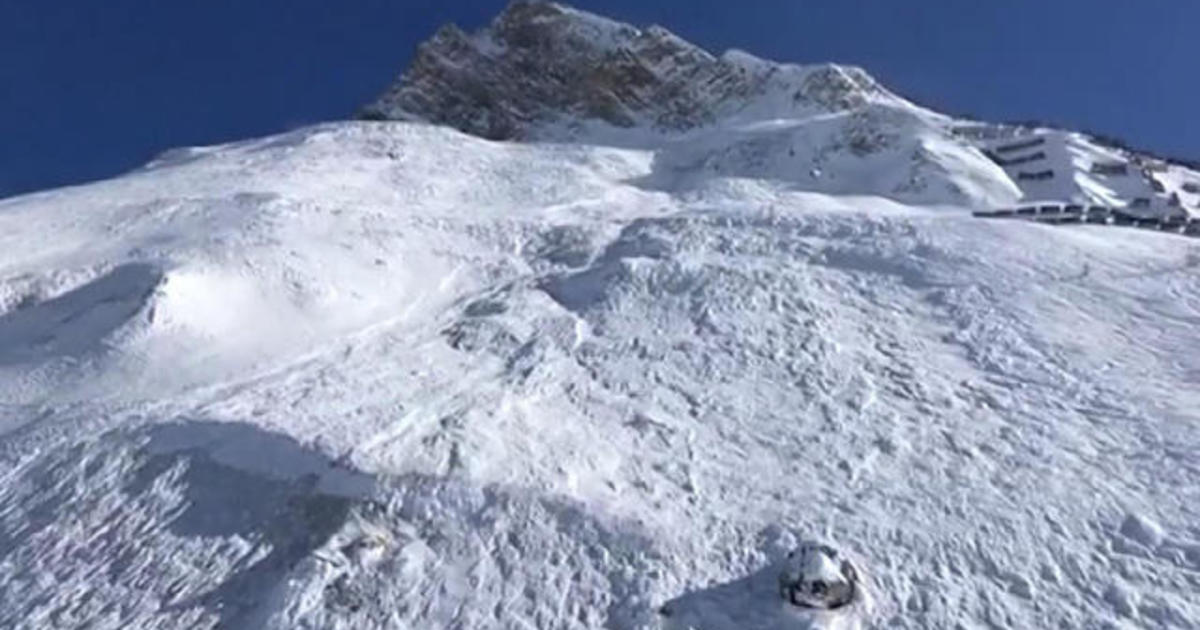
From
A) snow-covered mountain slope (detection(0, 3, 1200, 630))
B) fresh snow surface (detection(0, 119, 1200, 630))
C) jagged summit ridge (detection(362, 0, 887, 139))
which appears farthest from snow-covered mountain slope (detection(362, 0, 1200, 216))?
fresh snow surface (detection(0, 119, 1200, 630))

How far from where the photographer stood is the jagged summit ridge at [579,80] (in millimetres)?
55000

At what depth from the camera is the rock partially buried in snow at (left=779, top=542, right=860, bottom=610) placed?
45.4ft

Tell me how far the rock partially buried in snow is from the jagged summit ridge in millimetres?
38632

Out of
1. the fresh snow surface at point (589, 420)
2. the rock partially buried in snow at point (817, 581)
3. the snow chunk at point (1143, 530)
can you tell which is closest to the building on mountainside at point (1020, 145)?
the fresh snow surface at point (589, 420)

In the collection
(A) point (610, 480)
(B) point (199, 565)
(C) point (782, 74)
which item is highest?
(C) point (782, 74)

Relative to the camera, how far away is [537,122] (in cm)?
5788

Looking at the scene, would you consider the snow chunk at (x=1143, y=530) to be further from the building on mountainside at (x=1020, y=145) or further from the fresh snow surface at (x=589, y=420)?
the building on mountainside at (x=1020, y=145)

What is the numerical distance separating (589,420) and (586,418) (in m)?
0.08

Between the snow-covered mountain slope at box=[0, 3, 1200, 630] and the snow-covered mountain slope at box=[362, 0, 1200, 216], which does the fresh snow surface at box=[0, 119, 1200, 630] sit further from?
the snow-covered mountain slope at box=[362, 0, 1200, 216]

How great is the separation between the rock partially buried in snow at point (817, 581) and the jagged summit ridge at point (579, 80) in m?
38.6

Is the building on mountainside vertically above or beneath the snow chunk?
above

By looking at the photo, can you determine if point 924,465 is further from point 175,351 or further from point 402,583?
point 175,351

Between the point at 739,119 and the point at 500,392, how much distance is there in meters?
35.9

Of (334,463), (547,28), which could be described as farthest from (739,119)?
(334,463)
